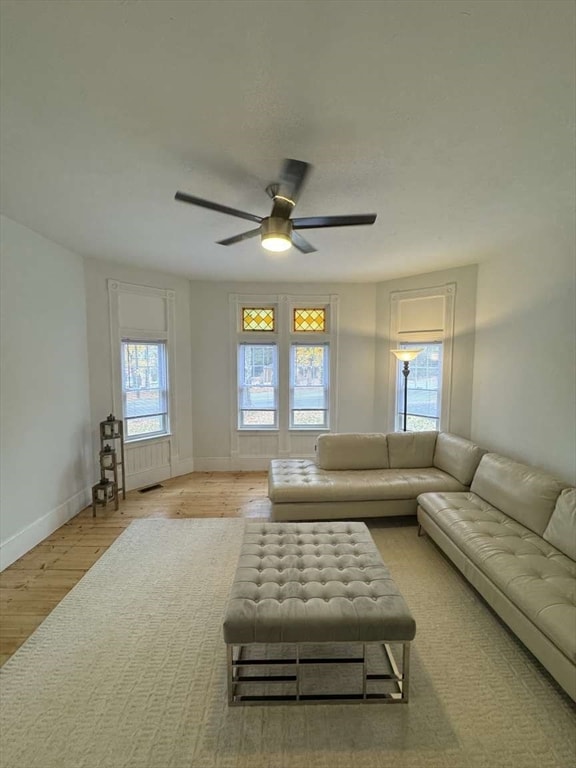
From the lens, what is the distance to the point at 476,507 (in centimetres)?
282

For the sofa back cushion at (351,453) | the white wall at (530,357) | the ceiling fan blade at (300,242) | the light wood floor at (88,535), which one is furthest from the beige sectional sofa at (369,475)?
the ceiling fan blade at (300,242)

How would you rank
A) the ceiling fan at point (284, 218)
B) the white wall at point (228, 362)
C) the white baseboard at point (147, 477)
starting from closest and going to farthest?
the ceiling fan at point (284, 218)
the white baseboard at point (147, 477)
the white wall at point (228, 362)

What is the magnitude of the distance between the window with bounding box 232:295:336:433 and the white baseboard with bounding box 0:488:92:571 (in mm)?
2215

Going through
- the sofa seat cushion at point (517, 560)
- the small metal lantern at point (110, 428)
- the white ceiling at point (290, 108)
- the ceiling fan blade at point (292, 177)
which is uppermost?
the white ceiling at point (290, 108)

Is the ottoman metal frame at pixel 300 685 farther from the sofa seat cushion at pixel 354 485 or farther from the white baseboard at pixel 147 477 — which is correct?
the white baseboard at pixel 147 477

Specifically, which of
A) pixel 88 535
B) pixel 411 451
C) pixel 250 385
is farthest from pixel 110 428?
pixel 411 451

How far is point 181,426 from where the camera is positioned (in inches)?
196

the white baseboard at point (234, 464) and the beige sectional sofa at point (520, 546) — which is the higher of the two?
the beige sectional sofa at point (520, 546)

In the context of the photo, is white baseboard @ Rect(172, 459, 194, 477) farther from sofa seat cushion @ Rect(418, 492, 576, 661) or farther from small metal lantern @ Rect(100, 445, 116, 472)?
A: sofa seat cushion @ Rect(418, 492, 576, 661)

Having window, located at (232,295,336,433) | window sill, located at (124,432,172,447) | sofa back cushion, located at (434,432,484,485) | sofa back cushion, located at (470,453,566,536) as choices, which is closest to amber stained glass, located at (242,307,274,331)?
window, located at (232,295,336,433)

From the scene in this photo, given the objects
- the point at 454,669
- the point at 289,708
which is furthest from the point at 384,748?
the point at 454,669

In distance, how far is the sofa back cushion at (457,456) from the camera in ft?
10.8

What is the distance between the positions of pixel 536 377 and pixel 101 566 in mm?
4124

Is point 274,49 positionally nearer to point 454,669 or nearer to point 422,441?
point 454,669
